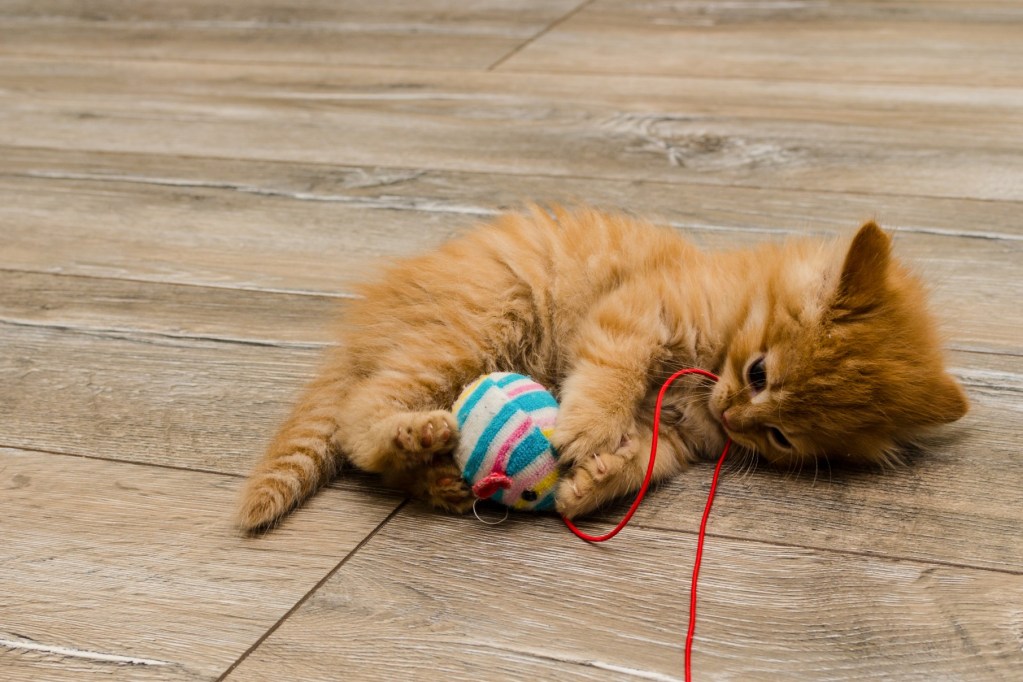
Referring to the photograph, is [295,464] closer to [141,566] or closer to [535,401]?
[141,566]

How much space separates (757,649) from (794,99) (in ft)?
6.58

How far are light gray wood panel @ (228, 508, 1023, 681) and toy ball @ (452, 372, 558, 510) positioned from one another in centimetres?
6

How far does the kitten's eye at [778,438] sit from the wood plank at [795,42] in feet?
5.84

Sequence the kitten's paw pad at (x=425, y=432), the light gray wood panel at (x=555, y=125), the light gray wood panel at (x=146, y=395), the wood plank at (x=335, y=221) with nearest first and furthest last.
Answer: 1. the kitten's paw pad at (x=425, y=432)
2. the light gray wood panel at (x=146, y=395)
3. the wood plank at (x=335, y=221)
4. the light gray wood panel at (x=555, y=125)

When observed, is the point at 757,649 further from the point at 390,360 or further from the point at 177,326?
the point at 177,326

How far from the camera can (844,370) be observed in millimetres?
1394

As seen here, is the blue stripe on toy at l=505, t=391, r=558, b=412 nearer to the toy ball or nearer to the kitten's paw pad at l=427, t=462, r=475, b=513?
the toy ball

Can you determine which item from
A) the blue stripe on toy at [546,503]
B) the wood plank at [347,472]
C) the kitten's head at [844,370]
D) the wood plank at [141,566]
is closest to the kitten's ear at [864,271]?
the kitten's head at [844,370]

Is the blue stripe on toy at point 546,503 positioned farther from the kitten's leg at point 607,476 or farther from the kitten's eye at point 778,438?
the kitten's eye at point 778,438

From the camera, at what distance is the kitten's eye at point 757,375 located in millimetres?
1480

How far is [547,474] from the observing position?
1384 millimetres

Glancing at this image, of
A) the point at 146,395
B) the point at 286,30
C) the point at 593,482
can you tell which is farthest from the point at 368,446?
the point at 286,30

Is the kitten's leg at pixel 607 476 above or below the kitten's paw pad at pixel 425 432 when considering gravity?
below

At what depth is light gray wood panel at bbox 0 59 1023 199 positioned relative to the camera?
2439 millimetres
